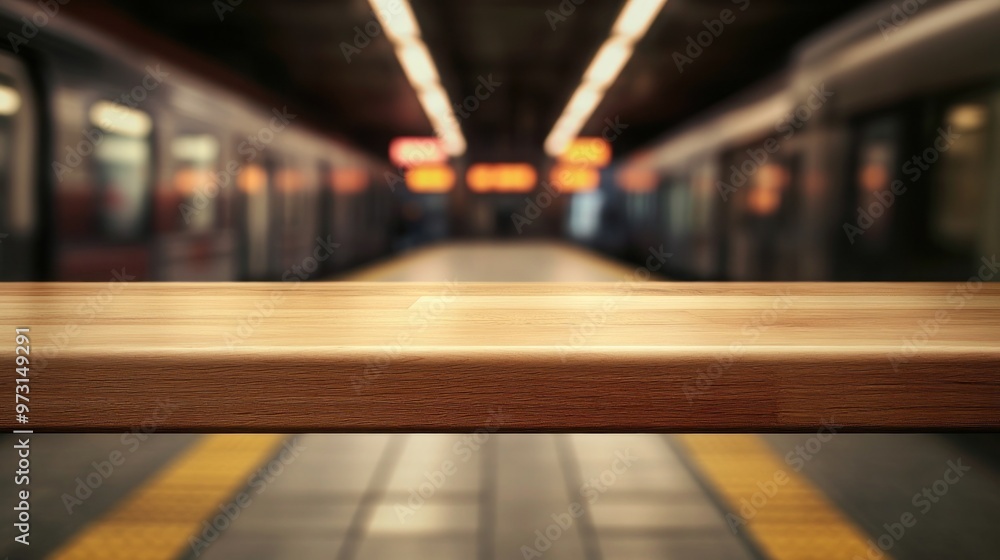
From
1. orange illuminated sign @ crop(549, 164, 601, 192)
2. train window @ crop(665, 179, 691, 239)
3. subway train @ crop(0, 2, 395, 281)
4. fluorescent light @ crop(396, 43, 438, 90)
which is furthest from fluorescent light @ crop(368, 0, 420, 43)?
orange illuminated sign @ crop(549, 164, 601, 192)

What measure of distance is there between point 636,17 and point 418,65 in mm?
2630

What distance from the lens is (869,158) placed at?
5.09m

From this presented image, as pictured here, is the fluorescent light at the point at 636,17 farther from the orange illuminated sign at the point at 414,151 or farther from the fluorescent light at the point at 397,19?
the orange illuminated sign at the point at 414,151

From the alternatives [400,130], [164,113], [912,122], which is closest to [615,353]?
[912,122]

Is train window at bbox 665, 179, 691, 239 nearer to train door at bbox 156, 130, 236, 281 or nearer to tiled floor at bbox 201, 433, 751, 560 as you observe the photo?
train door at bbox 156, 130, 236, 281

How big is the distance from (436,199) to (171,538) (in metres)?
18.4

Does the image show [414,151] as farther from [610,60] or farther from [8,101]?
[8,101]

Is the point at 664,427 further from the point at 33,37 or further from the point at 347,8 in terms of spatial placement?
the point at 347,8

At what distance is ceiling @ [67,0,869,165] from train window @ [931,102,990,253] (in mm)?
2397

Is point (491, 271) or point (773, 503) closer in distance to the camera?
point (773, 503)

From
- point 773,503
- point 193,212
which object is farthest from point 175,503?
point 193,212

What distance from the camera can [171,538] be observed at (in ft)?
8.02

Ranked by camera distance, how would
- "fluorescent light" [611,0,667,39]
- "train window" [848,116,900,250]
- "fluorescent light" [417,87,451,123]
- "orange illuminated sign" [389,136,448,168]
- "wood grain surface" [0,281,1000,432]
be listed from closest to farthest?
"wood grain surface" [0,281,1000,432]
"train window" [848,116,900,250]
"fluorescent light" [611,0,667,39]
"fluorescent light" [417,87,451,123]
"orange illuminated sign" [389,136,448,168]

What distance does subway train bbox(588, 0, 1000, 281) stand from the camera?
390 cm
